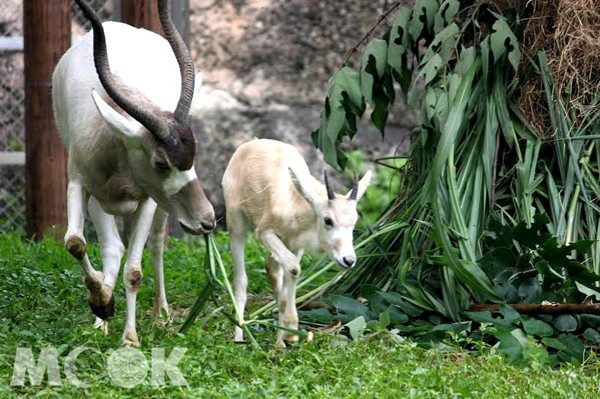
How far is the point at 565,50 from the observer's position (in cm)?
752

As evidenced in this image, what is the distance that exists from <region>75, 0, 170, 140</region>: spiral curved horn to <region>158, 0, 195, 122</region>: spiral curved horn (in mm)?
194

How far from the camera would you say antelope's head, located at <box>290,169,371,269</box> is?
20.4ft

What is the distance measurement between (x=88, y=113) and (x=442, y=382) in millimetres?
2476

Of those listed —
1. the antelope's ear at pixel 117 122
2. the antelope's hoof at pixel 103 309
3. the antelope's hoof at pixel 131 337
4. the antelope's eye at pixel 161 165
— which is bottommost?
the antelope's hoof at pixel 131 337

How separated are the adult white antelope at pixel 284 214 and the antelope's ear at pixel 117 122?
787 millimetres

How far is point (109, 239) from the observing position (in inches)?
279

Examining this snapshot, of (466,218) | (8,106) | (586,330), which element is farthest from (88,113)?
(8,106)

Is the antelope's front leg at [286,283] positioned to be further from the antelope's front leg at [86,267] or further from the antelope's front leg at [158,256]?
the antelope's front leg at [158,256]

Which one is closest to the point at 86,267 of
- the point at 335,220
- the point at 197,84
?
the point at 197,84

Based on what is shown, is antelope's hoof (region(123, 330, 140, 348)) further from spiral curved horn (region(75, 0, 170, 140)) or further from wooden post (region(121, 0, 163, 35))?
wooden post (region(121, 0, 163, 35))

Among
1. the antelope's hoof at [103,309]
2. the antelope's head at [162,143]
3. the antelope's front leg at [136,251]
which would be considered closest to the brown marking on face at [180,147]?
the antelope's head at [162,143]

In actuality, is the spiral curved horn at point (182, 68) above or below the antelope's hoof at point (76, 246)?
above

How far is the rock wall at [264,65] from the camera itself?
1130cm

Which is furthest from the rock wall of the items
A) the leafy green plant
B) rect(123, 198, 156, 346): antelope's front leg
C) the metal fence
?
rect(123, 198, 156, 346): antelope's front leg
